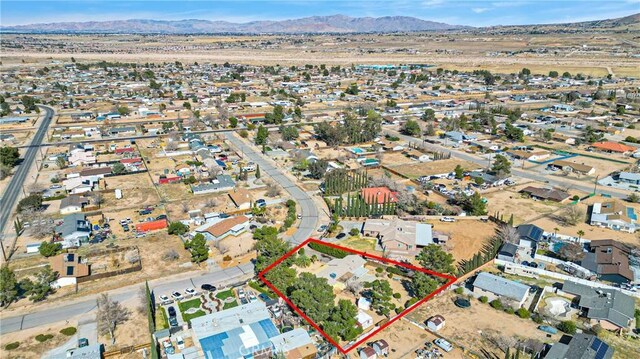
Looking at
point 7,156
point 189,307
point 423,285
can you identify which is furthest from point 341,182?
point 7,156

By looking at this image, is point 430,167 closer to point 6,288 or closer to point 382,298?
point 382,298

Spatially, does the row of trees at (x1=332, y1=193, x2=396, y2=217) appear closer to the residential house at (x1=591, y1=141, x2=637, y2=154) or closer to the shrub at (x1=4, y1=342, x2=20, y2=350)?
the shrub at (x1=4, y1=342, x2=20, y2=350)

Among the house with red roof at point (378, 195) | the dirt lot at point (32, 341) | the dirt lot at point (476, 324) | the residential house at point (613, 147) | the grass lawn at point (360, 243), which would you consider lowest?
the dirt lot at point (32, 341)

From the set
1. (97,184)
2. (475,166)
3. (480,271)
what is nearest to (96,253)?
(97,184)

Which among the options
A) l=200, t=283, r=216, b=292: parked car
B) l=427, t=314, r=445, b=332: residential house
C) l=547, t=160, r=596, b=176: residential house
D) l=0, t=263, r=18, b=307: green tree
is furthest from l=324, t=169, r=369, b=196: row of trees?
l=0, t=263, r=18, b=307: green tree

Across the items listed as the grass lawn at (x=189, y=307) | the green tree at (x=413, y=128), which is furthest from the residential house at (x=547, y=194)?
the grass lawn at (x=189, y=307)

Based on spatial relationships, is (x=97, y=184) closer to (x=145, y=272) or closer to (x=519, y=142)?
(x=145, y=272)

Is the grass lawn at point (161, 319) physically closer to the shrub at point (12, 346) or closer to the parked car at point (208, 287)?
the parked car at point (208, 287)
